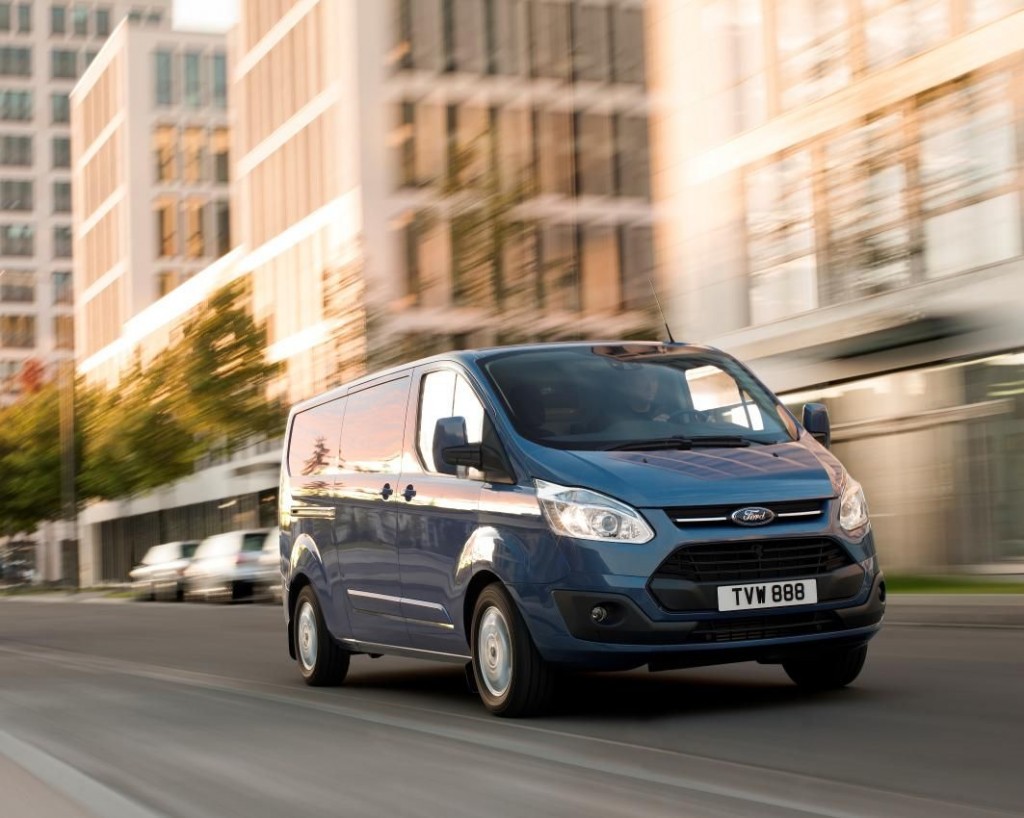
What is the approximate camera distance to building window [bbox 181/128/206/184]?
8200cm

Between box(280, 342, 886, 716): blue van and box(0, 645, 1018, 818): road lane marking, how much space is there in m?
0.41

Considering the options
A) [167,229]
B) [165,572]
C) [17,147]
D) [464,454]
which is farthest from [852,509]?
[17,147]

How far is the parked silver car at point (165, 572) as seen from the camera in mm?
43438

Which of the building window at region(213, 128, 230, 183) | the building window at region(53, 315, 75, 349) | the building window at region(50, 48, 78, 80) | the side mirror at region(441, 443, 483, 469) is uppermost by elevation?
the building window at region(50, 48, 78, 80)

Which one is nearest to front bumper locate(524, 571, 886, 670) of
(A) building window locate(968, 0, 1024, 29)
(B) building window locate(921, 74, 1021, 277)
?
(B) building window locate(921, 74, 1021, 277)

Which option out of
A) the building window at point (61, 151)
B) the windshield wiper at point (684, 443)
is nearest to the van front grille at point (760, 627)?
the windshield wiper at point (684, 443)

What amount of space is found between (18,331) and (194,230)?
36.5 m

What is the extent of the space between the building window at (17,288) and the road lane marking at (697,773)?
349ft

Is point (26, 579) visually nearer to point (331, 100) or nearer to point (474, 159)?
point (331, 100)

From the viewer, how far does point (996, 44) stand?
25.0 metres

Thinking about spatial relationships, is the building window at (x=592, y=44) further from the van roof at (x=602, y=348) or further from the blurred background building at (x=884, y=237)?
the van roof at (x=602, y=348)

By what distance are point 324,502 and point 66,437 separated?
61368 mm

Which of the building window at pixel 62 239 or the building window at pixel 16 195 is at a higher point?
the building window at pixel 16 195

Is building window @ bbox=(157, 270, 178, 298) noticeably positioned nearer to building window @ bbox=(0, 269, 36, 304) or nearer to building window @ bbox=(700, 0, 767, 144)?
building window @ bbox=(0, 269, 36, 304)
